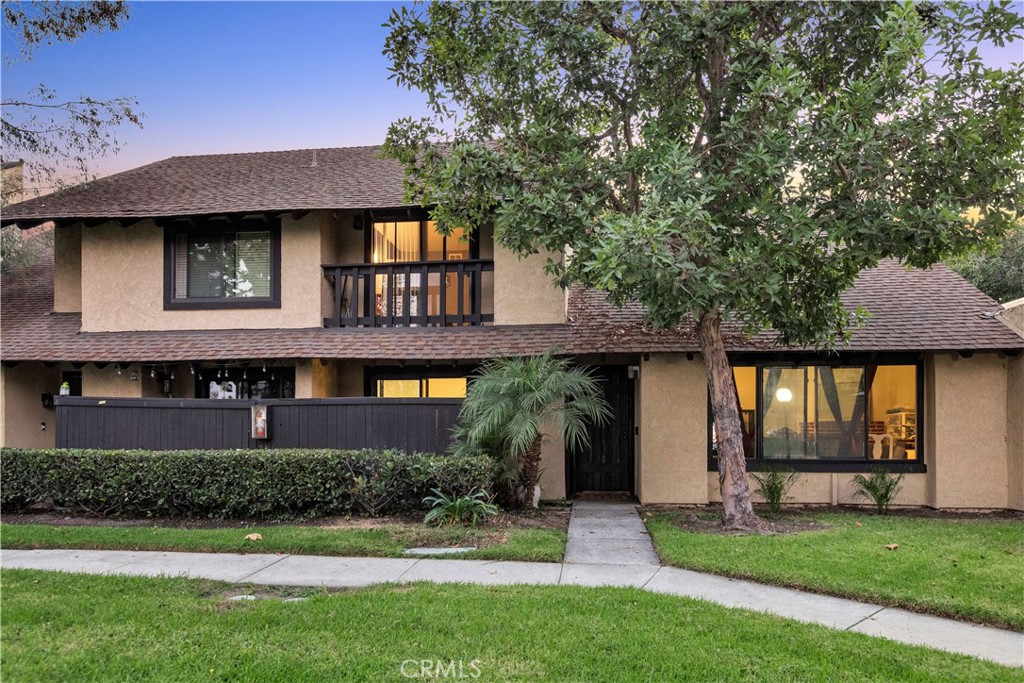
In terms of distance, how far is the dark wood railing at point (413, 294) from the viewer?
12.3m

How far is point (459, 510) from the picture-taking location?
30.0 feet

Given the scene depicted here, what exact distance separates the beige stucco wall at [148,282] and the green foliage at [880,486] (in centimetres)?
1009

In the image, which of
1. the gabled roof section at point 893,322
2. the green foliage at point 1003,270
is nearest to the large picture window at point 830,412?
the gabled roof section at point 893,322

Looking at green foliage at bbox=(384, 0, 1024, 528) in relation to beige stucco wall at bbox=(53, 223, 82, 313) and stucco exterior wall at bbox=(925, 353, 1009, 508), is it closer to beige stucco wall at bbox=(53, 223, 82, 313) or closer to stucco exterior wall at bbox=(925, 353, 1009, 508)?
stucco exterior wall at bbox=(925, 353, 1009, 508)

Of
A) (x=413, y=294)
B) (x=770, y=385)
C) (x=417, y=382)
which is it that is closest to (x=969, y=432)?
(x=770, y=385)

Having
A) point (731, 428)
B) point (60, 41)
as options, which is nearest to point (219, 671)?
point (731, 428)

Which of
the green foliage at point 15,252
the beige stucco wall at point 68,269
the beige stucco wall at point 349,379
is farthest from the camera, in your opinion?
the green foliage at point 15,252

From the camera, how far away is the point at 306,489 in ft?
31.4

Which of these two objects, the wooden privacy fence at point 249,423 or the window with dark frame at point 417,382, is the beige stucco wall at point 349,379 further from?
the wooden privacy fence at point 249,423

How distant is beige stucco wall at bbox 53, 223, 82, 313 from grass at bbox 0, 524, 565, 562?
621cm

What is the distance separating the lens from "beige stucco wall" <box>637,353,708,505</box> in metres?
11.4

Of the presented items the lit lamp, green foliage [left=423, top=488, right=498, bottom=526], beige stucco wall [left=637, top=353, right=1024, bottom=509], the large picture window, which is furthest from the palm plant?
the lit lamp

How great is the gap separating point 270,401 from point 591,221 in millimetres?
5931

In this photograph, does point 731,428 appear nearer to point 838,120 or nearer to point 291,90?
point 838,120
